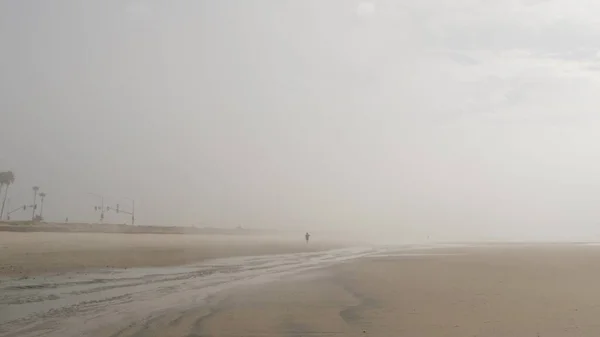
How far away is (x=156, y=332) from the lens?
11094 mm

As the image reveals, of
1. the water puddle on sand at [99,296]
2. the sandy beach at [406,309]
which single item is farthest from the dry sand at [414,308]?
the water puddle on sand at [99,296]

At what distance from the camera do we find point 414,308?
14.4 metres

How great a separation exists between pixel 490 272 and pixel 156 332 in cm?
2035

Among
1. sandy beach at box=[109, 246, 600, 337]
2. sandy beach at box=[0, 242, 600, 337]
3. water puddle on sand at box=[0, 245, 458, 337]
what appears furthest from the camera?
water puddle on sand at box=[0, 245, 458, 337]

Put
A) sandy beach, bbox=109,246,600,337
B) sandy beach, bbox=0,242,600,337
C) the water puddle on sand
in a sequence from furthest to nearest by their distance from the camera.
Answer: the water puddle on sand, sandy beach, bbox=0,242,600,337, sandy beach, bbox=109,246,600,337

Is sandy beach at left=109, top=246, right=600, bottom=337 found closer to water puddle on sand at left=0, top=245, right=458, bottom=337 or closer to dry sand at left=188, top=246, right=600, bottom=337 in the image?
dry sand at left=188, top=246, right=600, bottom=337

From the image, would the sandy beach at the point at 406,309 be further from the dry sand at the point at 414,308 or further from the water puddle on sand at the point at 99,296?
the water puddle on sand at the point at 99,296

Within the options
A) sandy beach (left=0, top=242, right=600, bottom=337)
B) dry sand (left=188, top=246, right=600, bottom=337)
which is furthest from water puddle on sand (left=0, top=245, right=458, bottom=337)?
dry sand (left=188, top=246, right=600, bottom=337)

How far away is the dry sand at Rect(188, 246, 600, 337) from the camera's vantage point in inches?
450

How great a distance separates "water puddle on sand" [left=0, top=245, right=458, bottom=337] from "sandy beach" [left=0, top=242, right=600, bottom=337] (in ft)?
0.12

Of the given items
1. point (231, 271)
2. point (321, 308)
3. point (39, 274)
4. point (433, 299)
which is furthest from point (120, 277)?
point (433, 299)

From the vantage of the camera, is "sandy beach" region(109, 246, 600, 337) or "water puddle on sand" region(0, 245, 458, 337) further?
"water puddle on sand" region(0, 245, 458, 337)

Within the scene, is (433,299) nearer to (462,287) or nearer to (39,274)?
(462,287)

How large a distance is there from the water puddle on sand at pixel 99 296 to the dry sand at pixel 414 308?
212cm
